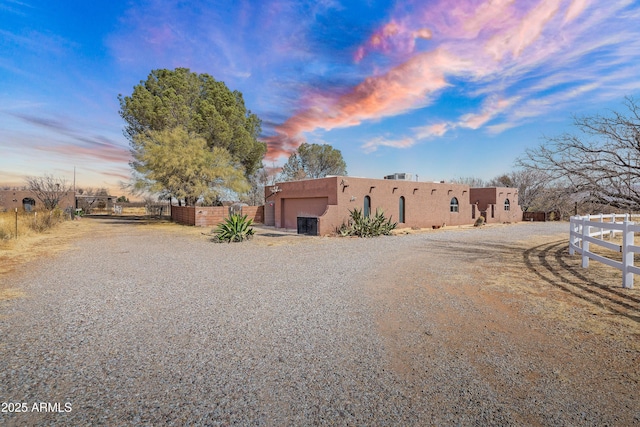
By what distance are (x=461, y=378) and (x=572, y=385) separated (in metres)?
1.02

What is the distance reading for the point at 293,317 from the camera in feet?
15.9

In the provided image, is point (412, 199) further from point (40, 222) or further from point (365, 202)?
Result: point (40, 222)

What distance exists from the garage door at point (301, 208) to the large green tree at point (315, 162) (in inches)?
764

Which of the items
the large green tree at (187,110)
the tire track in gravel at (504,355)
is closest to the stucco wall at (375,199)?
the large green tree at (187,110)

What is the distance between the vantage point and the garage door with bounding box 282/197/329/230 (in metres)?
19.8

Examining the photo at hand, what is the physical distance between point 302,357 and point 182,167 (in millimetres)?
24199

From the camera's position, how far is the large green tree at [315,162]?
42000 millimetres

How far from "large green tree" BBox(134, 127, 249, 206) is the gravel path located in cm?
1901

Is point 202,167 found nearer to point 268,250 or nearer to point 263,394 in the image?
point 268,250

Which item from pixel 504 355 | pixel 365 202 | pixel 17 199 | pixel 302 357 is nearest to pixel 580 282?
pixel 504 355

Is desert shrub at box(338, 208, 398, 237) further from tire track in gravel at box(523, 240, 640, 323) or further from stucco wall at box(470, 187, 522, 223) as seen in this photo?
stucco wall at box(470, 187, 522, 223)

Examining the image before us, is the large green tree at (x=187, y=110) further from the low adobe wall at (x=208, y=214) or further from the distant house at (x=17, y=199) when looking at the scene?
the distant house at (x=17, y=199)

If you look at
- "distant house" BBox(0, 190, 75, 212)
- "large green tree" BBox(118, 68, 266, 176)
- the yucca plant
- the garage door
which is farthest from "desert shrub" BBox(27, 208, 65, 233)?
"distant house" BBox(0, 190, 75, 212)

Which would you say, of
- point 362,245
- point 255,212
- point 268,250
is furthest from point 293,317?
point 255,212
